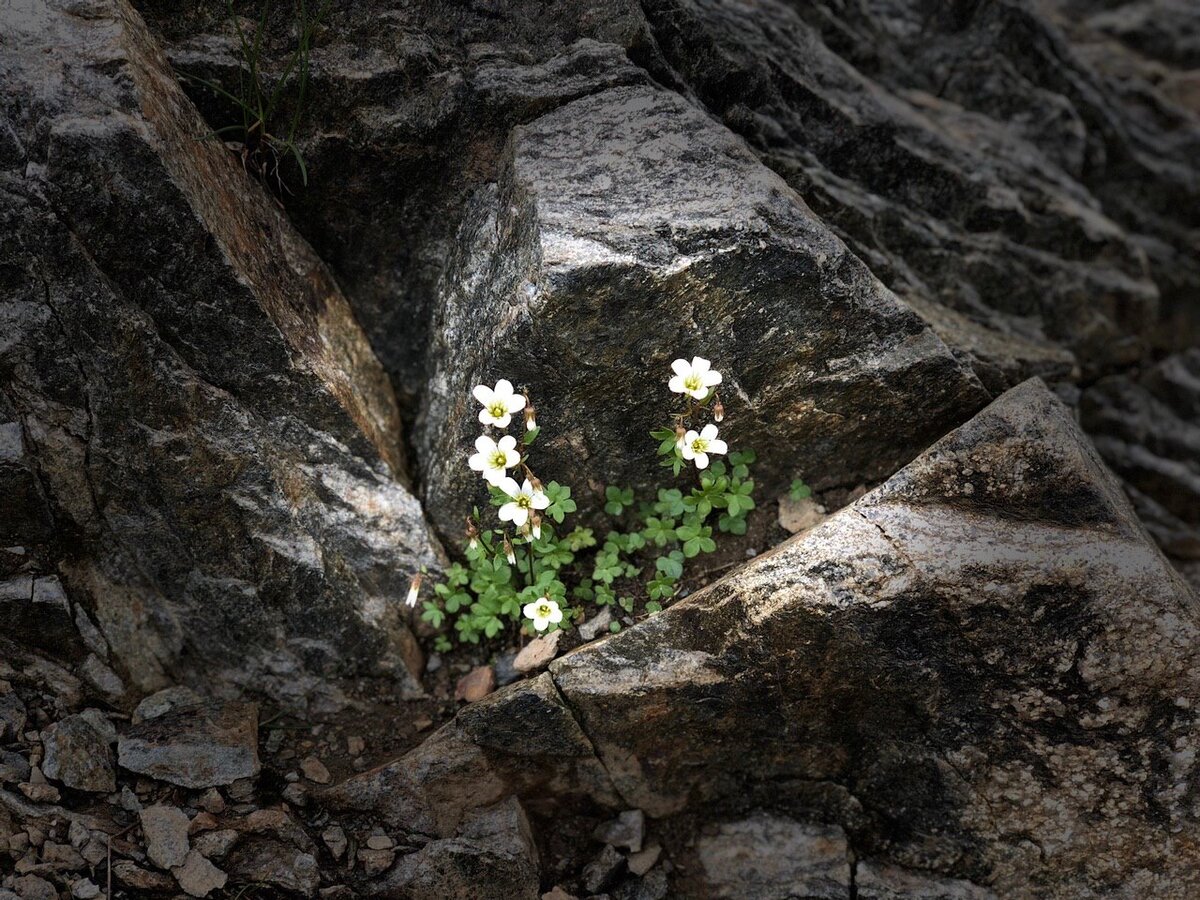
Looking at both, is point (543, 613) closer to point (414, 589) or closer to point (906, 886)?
point (414, 589)

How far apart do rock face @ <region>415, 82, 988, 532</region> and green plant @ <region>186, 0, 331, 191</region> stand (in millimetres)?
928

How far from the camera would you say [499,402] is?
3514 mm

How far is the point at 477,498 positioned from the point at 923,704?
7.29 ft

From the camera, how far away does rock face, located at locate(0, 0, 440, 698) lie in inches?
128

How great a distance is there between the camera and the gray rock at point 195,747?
3582 millimetres

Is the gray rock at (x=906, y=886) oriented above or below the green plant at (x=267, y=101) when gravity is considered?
below

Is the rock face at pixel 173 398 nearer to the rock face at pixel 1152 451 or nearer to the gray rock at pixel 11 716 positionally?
the gray rock at pixel 11 716

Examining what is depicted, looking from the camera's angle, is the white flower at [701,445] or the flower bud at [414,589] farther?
the flower bud at [414,589]

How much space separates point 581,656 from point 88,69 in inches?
125

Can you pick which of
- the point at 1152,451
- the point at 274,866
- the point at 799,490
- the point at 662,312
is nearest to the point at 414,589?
the point at 274,866

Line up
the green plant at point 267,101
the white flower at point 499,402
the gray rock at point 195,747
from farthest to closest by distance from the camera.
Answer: the green plant at point 267,101 → the gray rock at point 195,747 → the white flower at point 499,402

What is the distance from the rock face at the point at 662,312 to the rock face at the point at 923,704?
421 mm

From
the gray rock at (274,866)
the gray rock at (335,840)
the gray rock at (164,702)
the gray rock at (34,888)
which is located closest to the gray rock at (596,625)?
the gray rock at (335,840)

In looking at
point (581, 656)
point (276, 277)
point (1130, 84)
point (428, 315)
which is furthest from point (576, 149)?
point (1130, 84)
